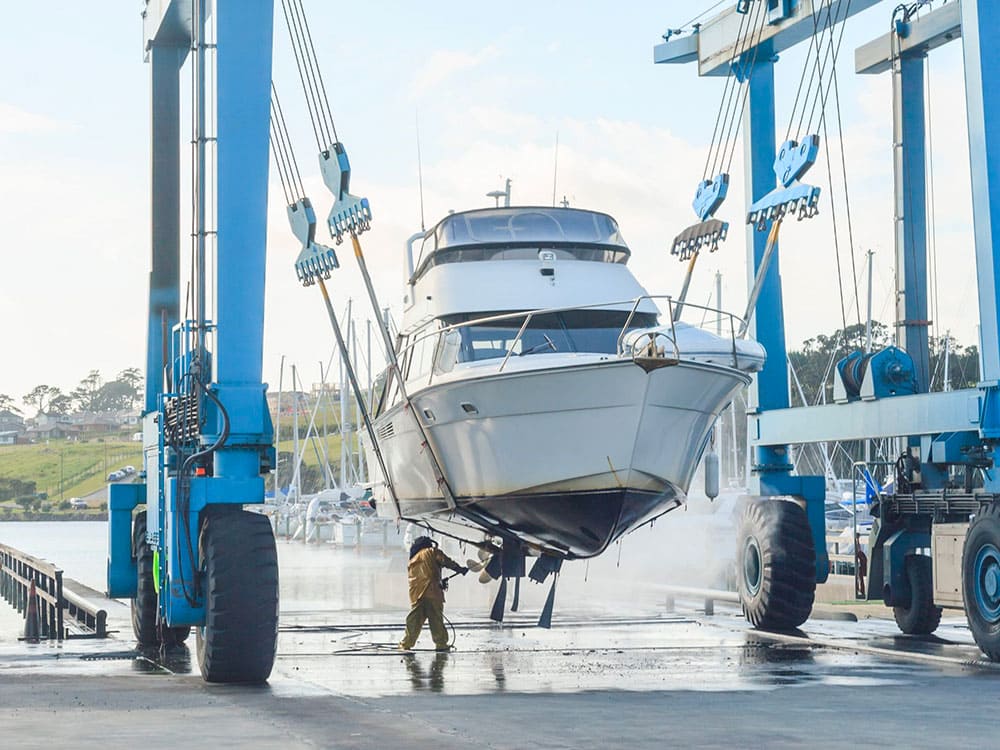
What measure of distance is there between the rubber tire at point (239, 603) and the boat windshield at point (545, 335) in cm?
373

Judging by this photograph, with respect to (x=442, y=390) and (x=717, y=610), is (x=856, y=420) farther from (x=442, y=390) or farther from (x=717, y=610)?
(x=717, y=610)

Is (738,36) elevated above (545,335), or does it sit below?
above

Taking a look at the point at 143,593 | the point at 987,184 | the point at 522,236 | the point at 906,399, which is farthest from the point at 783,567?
the point at 143,593

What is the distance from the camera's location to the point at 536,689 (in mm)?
13188

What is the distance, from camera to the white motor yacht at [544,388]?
14492mm

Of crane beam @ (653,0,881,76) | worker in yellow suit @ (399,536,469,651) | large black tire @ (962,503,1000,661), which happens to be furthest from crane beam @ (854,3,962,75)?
worker in yellow suit @ (399,536,469,651)

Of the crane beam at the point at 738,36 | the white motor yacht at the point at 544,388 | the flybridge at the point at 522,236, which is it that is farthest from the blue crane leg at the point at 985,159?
the flybridge at the point at 522,236

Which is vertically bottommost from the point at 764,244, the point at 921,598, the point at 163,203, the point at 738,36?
the point at 921,598

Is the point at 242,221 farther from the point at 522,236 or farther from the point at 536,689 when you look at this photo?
the point at 536,689

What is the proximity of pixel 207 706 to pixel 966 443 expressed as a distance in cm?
847

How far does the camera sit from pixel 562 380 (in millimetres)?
14453

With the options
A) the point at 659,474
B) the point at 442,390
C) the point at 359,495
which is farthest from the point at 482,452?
the point at 359,495

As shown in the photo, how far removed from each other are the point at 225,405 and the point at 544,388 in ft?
9.80

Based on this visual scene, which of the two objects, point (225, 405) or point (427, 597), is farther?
point (427, 597)
